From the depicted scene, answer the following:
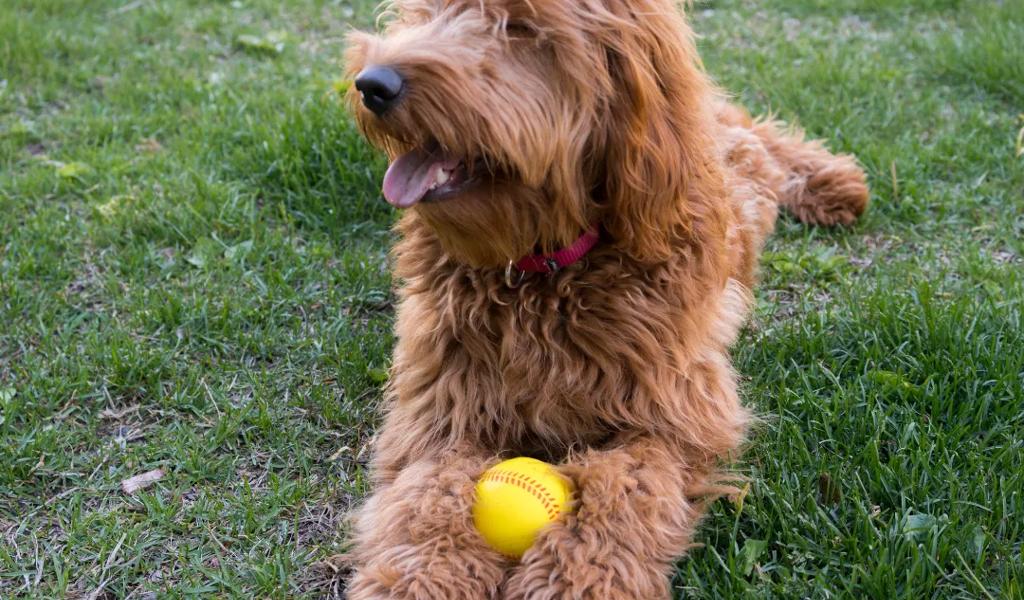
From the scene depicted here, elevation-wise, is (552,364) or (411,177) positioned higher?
(411,177)

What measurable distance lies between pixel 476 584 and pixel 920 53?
5.62 metres

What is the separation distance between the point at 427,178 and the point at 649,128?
0.66 metres

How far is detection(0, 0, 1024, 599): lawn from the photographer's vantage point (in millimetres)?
2871

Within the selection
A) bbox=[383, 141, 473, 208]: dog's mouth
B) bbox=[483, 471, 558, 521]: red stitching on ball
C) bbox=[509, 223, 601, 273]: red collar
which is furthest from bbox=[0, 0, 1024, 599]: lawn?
bbox=[383, 141, 473, 208]: dog's mouth

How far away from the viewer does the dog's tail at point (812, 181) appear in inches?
187

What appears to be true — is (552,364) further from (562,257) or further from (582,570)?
(582,570)

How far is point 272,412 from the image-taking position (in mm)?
3627

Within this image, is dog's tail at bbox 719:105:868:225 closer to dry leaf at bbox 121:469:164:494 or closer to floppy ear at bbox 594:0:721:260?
floppy ear at bbox 594:0:721:260

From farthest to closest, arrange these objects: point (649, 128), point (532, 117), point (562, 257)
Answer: point (562, 257) < point (649, 128) < point (532, 117)

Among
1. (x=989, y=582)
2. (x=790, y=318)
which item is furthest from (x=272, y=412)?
(x=989, y=582)

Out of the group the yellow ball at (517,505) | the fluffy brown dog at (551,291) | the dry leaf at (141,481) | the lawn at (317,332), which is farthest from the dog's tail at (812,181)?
the dry leaf at (141,481)

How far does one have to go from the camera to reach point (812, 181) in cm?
482

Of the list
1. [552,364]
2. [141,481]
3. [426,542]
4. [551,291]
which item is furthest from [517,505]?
[141,481]

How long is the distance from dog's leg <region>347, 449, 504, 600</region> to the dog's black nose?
42.9 inches
